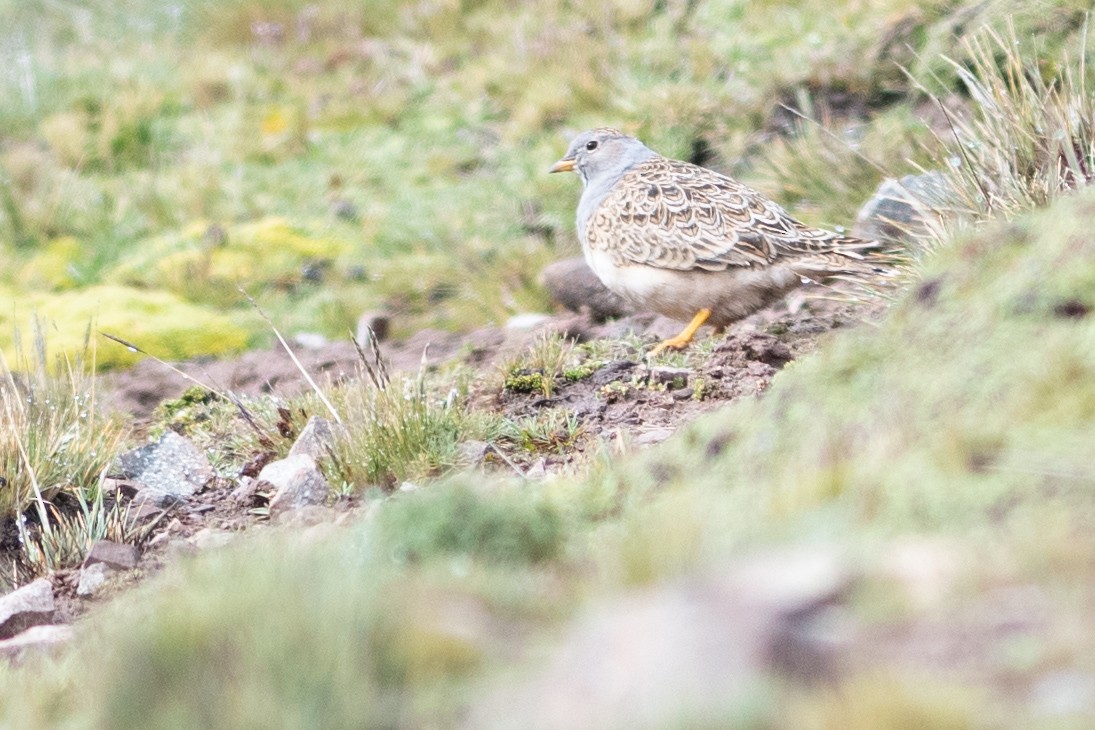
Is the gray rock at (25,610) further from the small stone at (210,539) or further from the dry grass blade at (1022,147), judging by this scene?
the dry grass blade at (1022,147)

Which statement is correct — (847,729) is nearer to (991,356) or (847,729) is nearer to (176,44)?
(991,356)

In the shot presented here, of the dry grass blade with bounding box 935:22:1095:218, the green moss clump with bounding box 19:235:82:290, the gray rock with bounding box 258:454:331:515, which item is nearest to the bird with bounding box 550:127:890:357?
the dry grass blade with bounding box 935:22:1095:218

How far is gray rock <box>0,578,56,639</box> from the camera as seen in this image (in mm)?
4066

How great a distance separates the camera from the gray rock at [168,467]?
17.4ft

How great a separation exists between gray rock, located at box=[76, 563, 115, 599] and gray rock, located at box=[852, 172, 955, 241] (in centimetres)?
350

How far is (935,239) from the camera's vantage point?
5.33 metres

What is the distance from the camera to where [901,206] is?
6.86 meters

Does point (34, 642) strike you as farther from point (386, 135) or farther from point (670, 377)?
point (386, 135)

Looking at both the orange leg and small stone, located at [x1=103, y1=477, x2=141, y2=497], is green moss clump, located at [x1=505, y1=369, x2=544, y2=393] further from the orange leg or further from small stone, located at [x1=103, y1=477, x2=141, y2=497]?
small stone, located at [x1=103, y1=477, x2=141, y2=497]

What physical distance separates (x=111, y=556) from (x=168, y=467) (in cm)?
91

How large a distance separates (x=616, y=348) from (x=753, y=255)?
78cm

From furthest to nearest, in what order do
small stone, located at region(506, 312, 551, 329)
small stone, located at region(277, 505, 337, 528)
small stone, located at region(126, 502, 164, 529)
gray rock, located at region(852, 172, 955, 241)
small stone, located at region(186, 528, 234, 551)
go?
small stone, located at region(506, 312, 551, 329)
gray rock, located at region(852, 172, 955, 241)
small stone, located at region(126, 502, 164, 529)
small stone, located at region(186, 528, 234, 551)
small stone, located at region(277, 505, 337, 528)

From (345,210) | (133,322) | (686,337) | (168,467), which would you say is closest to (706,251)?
(686,337)

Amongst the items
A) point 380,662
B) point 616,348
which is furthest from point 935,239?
point 380,662
